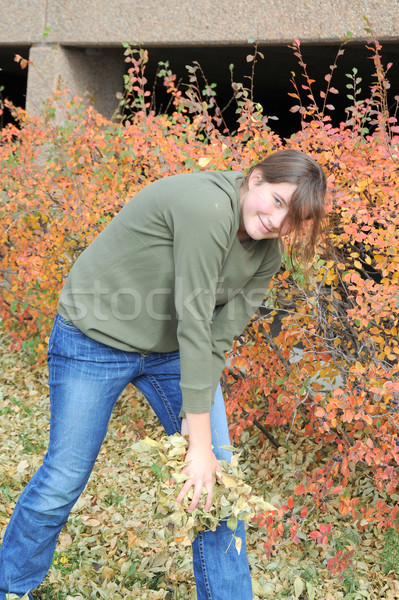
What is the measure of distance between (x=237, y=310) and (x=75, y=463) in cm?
73

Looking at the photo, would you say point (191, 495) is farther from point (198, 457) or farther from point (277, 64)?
point (277, 64)

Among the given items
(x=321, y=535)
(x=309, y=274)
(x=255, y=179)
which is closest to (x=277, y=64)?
(x=309, y=274)

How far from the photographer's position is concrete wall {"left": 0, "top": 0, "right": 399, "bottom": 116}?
5164 millimetres

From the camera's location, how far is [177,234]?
5.81 feet

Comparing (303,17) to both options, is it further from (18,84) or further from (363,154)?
(18,84)

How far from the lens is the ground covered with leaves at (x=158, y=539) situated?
8.72 feet

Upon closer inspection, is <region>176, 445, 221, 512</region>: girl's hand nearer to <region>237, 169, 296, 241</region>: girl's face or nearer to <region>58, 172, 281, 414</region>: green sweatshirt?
<region>58, 172, 281, 414</region>: green sweatshirt

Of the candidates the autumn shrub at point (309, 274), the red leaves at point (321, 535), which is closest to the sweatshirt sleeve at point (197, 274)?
the autumn shrub at point (309, 274)

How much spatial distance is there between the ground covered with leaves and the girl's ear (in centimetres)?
106

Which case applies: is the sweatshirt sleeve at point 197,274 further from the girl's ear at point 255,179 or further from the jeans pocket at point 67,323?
the jeans pocket at point 67,323

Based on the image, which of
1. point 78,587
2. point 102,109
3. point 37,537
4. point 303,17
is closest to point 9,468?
point 78,587

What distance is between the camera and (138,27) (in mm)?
6297

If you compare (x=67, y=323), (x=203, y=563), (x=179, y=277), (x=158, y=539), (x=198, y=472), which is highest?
(x=179, y=277)

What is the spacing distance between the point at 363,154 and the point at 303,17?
106 inches
